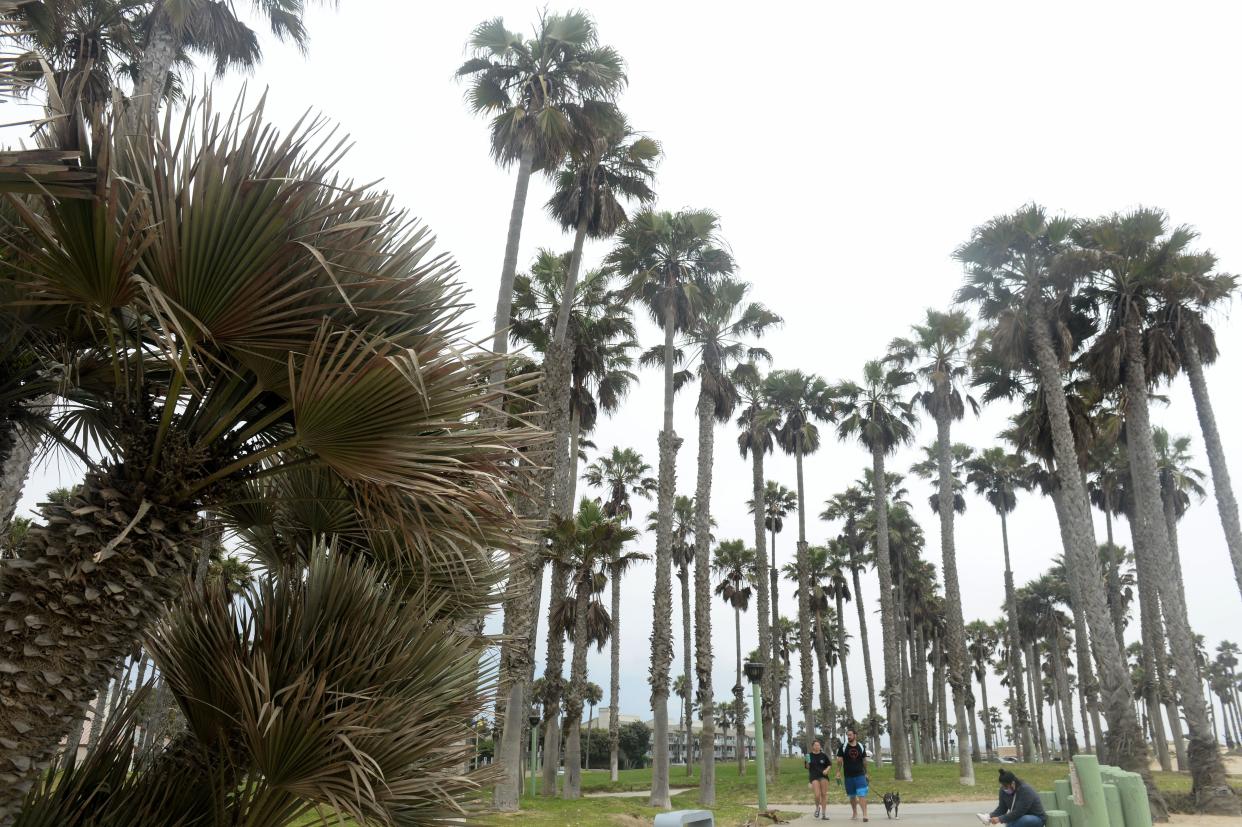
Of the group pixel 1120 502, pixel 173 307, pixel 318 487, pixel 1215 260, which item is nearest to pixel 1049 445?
pixel 1215 260

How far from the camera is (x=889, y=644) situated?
35625mm

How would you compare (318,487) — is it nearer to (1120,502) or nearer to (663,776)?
(663,776)

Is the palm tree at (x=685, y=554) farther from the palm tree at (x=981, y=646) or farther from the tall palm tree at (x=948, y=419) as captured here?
the palm tree at (x=981, y=646)

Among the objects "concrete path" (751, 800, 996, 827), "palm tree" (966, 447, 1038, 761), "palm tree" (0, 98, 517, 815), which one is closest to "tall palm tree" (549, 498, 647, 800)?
"concrete path" (751, 800, 996, 827)

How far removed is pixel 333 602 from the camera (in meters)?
4.32

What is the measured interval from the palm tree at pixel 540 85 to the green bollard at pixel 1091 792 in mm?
13543

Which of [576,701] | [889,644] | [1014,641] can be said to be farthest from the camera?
[1014,641]

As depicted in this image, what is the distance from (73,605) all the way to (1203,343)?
26.0m

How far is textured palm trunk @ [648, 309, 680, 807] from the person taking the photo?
20578 mm

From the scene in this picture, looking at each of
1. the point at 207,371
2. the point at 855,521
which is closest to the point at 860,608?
the point at 855,521

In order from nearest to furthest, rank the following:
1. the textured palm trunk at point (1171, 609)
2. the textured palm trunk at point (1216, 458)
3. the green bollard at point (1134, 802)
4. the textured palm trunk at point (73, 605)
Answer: the textured palm trunk at point (73, 605) → the green bollard at point (1134, 802) → the textured palm trunk at point (1171, 609) → the textured palm trunk at point (1216, 458)

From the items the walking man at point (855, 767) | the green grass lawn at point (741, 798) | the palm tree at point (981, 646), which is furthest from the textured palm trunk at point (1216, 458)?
the palm tree at point (981, 646)

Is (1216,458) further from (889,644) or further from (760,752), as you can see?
(889,644)

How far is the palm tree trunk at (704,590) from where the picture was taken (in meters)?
22.1
